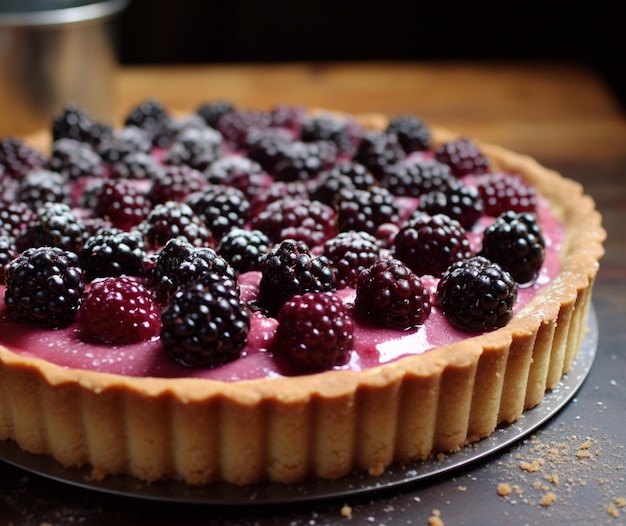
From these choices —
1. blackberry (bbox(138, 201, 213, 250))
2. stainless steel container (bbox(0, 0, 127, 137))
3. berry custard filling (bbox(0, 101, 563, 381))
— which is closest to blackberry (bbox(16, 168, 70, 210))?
berry custard filling (bbox(0, 101, 563, 381))

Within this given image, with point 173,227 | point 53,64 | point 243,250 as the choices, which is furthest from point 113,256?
point 53,64

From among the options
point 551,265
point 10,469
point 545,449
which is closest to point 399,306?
point 545,449

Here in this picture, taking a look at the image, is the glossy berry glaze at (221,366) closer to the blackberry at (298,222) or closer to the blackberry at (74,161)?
the blackberry at (298,222)

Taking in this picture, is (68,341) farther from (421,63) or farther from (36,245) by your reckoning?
(421,63)

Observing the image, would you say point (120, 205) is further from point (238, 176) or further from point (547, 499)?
point (547, 499)

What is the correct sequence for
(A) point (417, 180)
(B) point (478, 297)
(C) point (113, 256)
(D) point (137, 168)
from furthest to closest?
1. (D) point (137, 168)
2. (A) point (417, 180)
3. (C) point (113, 256)
4. (B) point (478, 297)

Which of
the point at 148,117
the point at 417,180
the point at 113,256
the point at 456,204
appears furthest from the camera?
the point at 148,117
